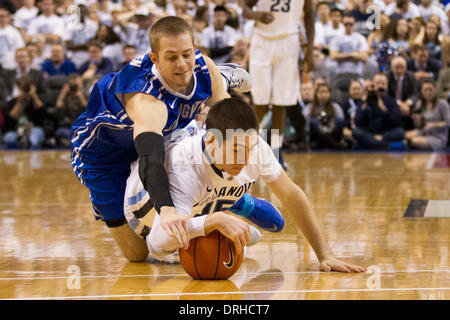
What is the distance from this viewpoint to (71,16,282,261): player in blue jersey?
132 inches

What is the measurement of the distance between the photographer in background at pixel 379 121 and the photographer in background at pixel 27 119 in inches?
183

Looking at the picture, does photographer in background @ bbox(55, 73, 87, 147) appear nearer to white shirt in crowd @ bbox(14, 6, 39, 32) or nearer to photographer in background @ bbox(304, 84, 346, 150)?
white shirt in crowd @ bbox(14, 6, 39, 32)

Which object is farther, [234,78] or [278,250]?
[234,78]

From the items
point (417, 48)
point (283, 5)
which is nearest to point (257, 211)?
point (283, 5)

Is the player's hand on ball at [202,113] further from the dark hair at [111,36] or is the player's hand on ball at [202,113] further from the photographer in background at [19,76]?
the dark hair at [111,36]

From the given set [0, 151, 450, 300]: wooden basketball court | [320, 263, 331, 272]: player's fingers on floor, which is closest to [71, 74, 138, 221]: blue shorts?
[0, 151, 450, 300]: wooden basketball court

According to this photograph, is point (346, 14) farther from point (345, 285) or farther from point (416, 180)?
point (345, 285)

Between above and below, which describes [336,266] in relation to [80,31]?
below

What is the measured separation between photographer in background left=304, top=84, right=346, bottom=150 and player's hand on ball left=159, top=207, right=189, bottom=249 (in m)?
7.26

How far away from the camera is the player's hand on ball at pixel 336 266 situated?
3.57m

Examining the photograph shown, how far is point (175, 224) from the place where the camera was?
316 cm

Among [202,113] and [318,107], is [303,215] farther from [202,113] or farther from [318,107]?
[318,107]

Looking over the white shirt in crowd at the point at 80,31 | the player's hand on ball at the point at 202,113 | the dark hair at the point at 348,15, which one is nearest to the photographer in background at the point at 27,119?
the white shirt in crowd at the point at 80,31

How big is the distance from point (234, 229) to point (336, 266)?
64cm
